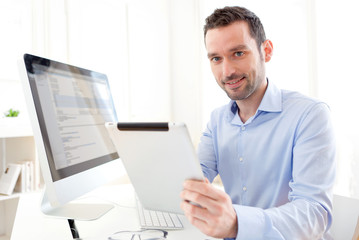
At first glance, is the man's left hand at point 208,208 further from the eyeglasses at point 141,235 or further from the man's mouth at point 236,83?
the man's mouth at point 236,83

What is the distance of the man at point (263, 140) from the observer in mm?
850

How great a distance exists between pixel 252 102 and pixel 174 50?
3134 millimetres

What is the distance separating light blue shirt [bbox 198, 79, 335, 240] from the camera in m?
0.77

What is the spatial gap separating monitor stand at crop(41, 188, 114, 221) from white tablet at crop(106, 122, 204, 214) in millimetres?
233

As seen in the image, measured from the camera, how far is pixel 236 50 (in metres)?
1.17

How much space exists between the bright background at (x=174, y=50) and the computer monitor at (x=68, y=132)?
196 centimetres

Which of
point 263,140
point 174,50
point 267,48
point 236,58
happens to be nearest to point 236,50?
point 236,58

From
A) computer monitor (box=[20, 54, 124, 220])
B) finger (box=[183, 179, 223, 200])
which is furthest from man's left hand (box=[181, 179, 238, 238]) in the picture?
computer monitor (box=[20, 54, 124, 220])

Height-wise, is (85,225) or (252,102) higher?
(252,102)

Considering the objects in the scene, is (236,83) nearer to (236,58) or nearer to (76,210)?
(236,58)

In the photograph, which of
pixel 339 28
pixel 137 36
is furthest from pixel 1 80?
pixel 339 28

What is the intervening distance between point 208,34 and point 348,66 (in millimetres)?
1851

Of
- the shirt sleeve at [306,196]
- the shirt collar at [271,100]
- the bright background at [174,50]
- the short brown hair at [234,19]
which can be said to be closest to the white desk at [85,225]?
the shirt sleeve at [306,196]

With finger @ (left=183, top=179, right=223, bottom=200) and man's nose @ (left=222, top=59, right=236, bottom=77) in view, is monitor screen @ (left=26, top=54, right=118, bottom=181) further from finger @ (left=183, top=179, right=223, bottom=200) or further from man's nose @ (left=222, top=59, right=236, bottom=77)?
man's nose @ (left=222, top=59, right=236, bottom=77)
